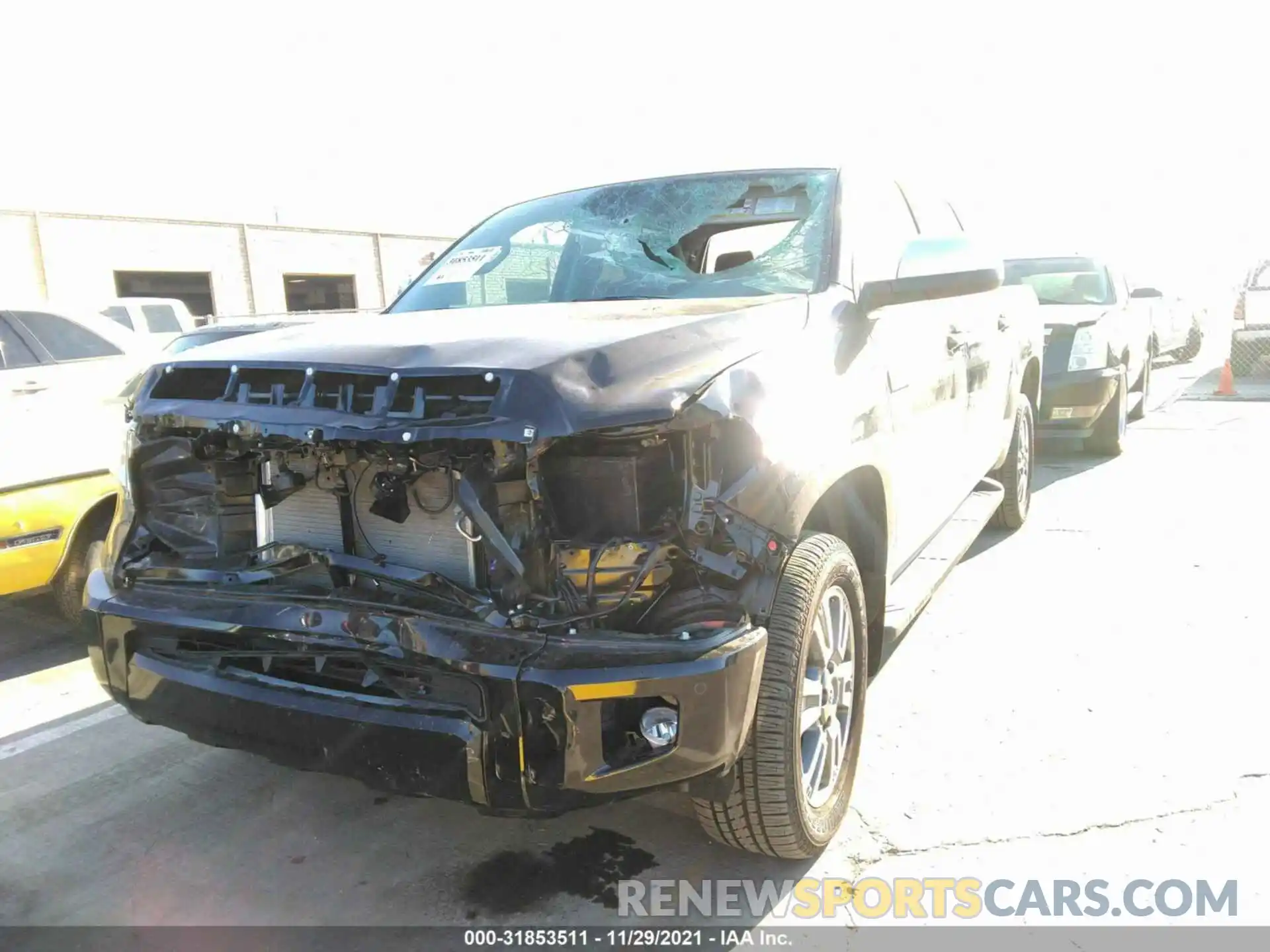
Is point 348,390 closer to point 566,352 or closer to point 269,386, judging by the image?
point 269,386

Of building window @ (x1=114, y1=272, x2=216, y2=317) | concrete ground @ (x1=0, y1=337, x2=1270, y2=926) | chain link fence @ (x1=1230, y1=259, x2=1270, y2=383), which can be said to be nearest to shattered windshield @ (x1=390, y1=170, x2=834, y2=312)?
concrete ground @ (x1=0, y1=337, x2=1270, y2=926)

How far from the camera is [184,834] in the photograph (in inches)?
119

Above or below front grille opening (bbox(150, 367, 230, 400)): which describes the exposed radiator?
below

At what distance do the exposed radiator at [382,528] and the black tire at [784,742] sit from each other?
2.54 ft

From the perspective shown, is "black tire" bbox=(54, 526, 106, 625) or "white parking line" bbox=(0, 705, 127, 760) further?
"black tire" bbox=(54, 526, 106, 625)

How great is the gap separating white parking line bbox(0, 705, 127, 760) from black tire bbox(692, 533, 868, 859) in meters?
2.68

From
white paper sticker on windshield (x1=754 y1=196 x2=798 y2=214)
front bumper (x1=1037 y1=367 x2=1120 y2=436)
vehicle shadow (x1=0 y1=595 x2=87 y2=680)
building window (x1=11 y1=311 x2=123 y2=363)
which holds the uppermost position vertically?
white paper sticker on windshield (x1=754 y1=196 x2=798 y2=214)

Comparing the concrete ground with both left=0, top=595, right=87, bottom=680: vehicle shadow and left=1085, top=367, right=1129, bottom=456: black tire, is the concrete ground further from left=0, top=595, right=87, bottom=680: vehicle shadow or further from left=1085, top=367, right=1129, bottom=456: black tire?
left=1085, top=367, right=1129, bottom=456: black tire

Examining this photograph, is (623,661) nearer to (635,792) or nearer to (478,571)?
(635,792)

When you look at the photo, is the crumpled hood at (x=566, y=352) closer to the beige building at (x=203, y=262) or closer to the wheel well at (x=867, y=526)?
the wheel well at (x=867, y=526)

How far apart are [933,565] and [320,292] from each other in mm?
30264

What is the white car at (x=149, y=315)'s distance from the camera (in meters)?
14.8

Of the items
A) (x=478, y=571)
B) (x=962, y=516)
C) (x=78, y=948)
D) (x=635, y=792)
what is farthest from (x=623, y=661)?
(x=962, y=516)

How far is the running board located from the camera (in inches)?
127
